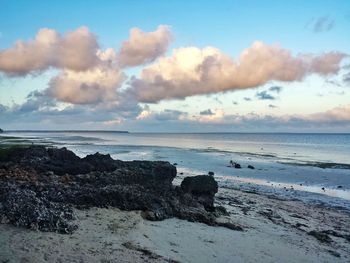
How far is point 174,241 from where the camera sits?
1484 cm

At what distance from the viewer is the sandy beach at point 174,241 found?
479 inches

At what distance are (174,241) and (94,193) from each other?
5300 mm

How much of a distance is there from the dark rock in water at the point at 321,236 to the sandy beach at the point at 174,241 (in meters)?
0.05

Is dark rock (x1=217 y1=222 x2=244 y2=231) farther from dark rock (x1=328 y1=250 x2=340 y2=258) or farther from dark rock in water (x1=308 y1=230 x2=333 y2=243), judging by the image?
dark rock (x1=328 y1=250 x2=340 y2=258)

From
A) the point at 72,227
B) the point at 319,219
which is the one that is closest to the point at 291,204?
the point at 319,219

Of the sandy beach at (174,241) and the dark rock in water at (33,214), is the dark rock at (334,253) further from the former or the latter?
the dark rock in water at (33,214)

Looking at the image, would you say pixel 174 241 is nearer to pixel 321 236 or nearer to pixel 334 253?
pixel 334 253

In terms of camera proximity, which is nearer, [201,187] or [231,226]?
[231,226]

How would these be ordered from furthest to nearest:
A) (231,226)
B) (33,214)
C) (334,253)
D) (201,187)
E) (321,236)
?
(201,187)
(321,236)
(231,226)
(334,253)
(33,214)

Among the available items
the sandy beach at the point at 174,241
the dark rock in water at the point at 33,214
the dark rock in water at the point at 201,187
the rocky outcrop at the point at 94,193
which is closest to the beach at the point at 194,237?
the sandy beach at the point at 174,241

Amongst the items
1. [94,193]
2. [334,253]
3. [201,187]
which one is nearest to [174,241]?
[94,193]

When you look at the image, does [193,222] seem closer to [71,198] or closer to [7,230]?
[71,198]

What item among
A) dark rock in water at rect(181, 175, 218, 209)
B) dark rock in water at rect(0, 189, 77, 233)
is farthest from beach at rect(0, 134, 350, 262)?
dark rock in water at rect(181, 175, 218, 209)

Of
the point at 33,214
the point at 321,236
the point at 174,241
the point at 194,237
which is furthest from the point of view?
the point at 321,236
